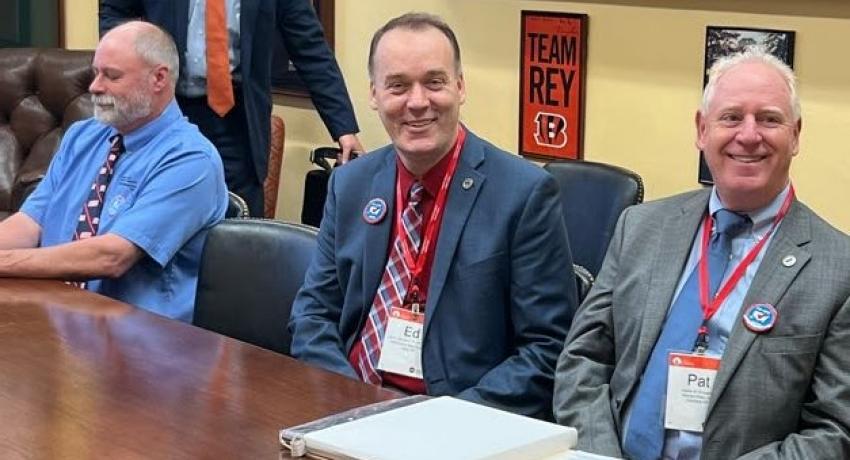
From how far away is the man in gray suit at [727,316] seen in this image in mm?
2244

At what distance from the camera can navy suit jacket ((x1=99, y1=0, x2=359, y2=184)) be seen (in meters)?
4.44

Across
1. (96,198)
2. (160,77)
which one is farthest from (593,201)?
(96,198)

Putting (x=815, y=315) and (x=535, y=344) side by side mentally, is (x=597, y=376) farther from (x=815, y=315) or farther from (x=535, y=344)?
(x=815, y=315)

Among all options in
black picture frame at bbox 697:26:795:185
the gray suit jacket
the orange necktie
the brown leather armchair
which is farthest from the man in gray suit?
the brown leather armchair

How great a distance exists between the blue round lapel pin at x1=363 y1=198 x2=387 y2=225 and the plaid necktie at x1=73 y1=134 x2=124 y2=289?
934mm

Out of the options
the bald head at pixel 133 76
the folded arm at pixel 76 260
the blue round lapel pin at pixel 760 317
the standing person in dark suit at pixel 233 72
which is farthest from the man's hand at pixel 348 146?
the blue round lapel pin at pixel 760 317

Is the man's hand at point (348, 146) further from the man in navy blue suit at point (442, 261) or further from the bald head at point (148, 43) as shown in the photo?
the man in navy blue suit at point (442, 261)

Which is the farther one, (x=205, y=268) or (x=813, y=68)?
(x=813, y=68)

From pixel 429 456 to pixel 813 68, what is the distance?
8.32 ft

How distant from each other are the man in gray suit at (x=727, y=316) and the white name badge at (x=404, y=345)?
0.29 metres

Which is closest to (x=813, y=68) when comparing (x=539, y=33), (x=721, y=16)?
(x=721, y=16)

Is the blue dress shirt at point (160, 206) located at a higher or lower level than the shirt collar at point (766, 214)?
lower

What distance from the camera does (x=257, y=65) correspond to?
14.8 ft

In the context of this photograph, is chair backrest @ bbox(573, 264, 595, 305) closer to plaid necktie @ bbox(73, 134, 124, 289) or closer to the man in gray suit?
the man in gray suit
